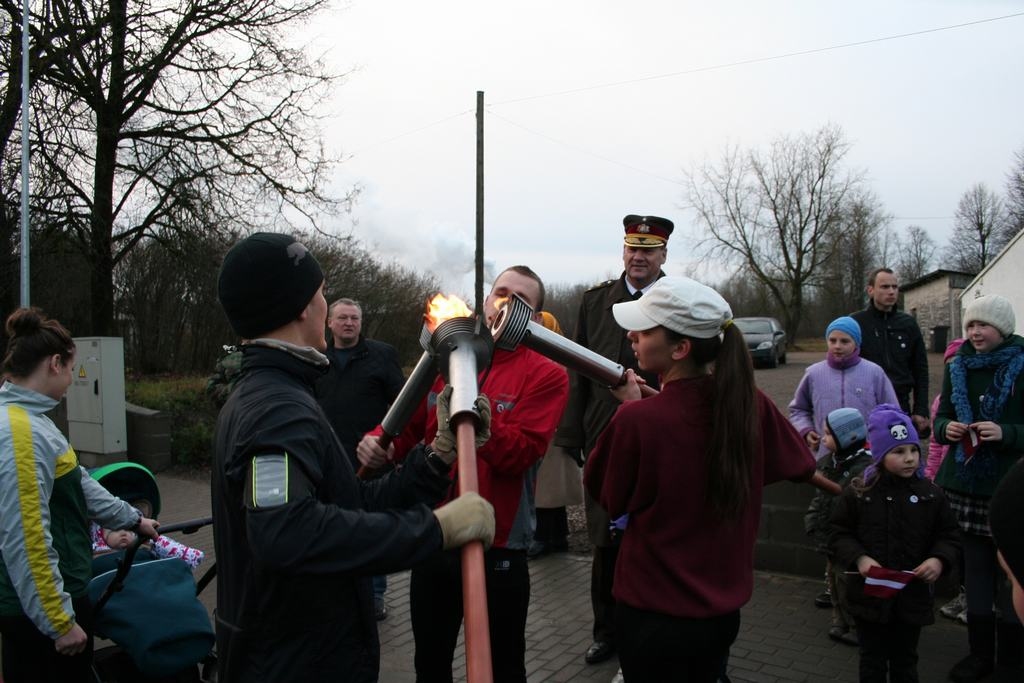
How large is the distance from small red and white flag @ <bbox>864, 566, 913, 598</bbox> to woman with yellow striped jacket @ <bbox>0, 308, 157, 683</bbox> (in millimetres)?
3176

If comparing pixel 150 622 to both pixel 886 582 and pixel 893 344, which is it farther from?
pixel 893 344

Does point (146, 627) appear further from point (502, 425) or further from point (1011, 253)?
point (1011, 253)

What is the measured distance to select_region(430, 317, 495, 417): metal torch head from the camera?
88.8 inches

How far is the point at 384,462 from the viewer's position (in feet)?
9.23

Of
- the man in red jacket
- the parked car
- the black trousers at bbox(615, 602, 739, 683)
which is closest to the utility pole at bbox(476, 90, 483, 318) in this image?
the man in red jacket

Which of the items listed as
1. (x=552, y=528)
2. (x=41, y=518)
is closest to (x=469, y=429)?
(x=41, y=518)

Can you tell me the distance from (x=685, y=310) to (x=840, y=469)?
2814mm

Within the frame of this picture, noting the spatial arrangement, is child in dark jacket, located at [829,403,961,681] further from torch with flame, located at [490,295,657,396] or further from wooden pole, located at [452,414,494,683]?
wooden pole, located at [452,414,494,683]

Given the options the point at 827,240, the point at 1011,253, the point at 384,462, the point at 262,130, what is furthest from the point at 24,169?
→ the point at 827,240

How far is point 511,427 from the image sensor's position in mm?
2867

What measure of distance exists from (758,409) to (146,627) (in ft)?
9.08

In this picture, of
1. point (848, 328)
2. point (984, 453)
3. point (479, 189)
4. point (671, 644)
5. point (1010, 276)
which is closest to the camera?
point (671, 644)

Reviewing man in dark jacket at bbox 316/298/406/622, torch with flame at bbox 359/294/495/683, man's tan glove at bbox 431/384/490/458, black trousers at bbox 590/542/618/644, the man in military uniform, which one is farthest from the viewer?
man in dark jacket at bbox 316/298/406/622

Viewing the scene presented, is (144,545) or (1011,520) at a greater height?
(1011,520)
